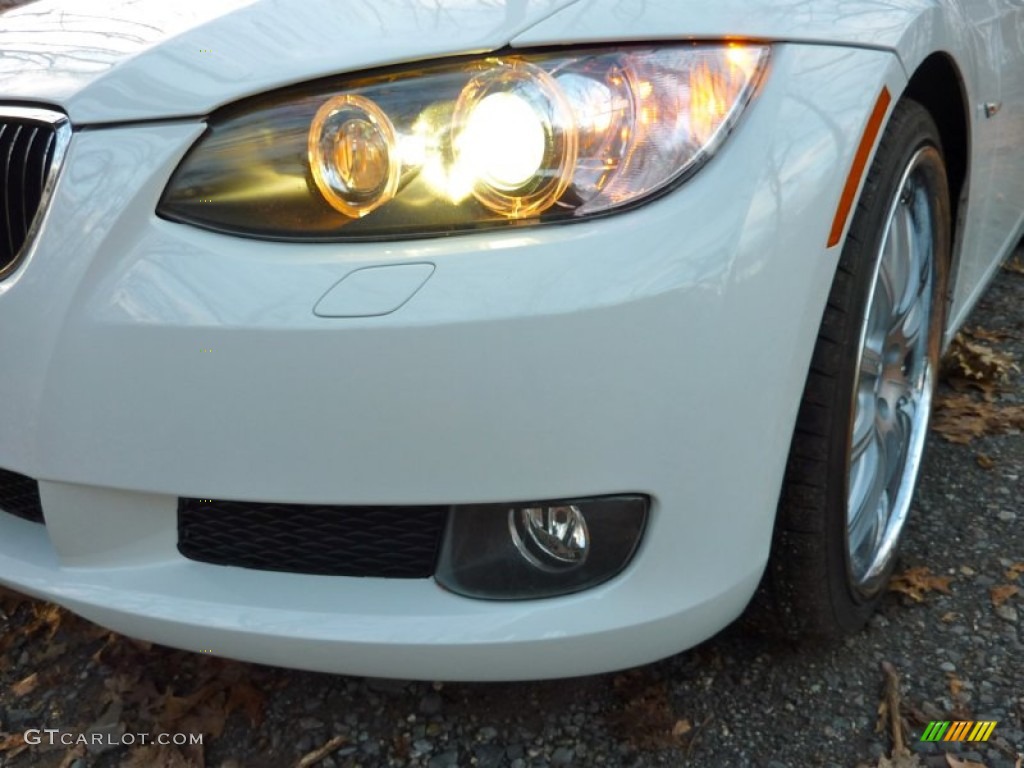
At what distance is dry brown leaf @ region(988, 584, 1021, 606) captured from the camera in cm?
191

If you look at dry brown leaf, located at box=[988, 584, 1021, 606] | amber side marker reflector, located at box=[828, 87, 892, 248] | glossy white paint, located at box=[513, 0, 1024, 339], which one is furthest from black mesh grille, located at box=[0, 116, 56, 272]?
dry brown leaf, located at box=[988, 584, 1021, 606]

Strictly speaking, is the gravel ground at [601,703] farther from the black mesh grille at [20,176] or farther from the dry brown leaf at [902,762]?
the black mesh grille at [20,176]

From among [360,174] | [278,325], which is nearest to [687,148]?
[360,174]

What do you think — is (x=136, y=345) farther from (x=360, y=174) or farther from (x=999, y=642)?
(x=999, y=642)

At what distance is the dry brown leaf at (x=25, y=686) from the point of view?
1.89m

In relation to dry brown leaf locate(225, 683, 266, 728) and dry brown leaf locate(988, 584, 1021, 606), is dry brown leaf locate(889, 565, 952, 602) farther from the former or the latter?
dry brown leaf locate(225, 683, 266, 728)

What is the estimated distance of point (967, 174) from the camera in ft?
6.79

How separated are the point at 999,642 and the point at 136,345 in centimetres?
156

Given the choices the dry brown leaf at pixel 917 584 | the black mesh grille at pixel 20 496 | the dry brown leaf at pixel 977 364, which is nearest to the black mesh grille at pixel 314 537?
the black mesh grille at pixel 20 496

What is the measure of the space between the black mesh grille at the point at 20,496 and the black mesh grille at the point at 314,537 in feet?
0.99

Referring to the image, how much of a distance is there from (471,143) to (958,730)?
4.02ft

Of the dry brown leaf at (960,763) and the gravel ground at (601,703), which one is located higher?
the dry brown leaf at (960,763)

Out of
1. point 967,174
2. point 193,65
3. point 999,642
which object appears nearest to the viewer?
point 193,65

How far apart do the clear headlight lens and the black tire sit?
33cm
